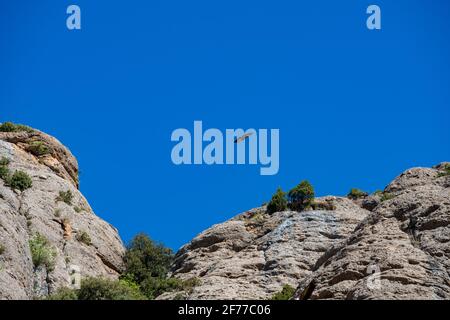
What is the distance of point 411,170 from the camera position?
43250 mm

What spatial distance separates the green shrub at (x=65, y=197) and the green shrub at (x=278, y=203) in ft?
40.3

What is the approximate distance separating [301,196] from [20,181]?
17716 mm

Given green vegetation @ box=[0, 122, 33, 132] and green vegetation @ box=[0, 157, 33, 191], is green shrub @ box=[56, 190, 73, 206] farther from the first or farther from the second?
green vegetation @ box=[0, 122, 33, 132]

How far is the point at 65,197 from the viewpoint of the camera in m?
44.8

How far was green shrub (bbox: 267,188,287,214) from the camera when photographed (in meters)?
49.5

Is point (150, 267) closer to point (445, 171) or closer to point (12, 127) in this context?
point (12, 127)

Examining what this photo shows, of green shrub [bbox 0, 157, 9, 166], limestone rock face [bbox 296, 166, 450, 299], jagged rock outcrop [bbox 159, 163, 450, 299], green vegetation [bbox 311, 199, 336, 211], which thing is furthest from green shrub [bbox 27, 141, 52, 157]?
limestone rock face [bbox 296, 166, 450, 299]

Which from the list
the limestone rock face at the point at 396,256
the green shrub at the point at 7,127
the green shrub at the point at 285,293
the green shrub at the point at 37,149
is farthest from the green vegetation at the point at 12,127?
the limestone rock face at the point at 396,256

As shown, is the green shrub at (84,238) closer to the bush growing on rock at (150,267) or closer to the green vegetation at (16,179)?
the bush growing on rock at (150,267)

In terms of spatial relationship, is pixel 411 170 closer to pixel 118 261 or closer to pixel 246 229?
pixel 246 229

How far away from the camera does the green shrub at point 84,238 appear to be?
1623 inches
